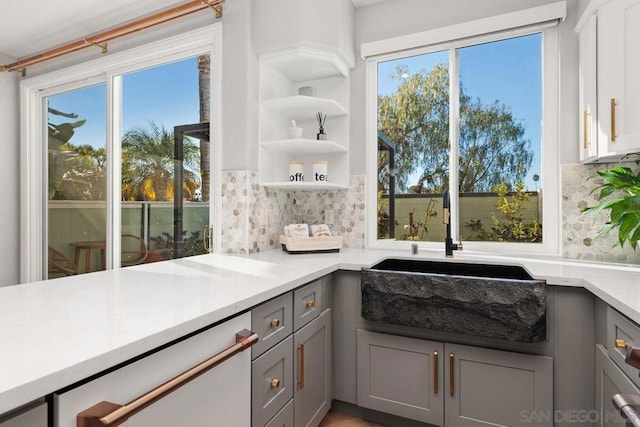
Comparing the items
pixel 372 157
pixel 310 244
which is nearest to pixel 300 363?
pixel 310 244

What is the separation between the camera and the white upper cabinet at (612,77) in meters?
1.44

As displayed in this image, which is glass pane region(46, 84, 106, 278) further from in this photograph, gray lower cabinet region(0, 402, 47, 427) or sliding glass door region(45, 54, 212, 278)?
gray lower cabinet region(0, 402, 47, 427)

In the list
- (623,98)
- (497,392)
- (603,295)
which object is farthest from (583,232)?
(497,392)

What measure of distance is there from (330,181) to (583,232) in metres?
1.56

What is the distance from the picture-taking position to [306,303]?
5.08ft

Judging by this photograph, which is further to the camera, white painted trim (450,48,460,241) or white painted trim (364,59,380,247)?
white painted trim (364,59,380,247)

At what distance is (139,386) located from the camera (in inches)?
29.5

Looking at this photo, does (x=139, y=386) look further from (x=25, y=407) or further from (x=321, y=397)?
(x=321, y=397)

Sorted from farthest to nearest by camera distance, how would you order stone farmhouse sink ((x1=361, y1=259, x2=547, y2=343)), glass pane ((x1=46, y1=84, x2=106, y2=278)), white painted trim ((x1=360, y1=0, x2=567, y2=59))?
glass pane ((x1=46, y1=84, x2=106, y2=278)) < white painted trim ((x1=360, y1=0, x2=567, y2=59)) < stone farmhouse sink ((x1=361, y1=259, x2=547, y2=343))

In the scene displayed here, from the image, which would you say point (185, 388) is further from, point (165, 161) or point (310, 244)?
point (165, 161)

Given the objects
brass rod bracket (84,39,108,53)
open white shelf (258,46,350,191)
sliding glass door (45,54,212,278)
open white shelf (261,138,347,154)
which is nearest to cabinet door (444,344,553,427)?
open white shelf (258,46,350,191)

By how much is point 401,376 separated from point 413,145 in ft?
4.92

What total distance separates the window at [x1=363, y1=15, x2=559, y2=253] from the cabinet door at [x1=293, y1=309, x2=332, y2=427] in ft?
3.14

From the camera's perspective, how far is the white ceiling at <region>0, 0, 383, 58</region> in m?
2.44
